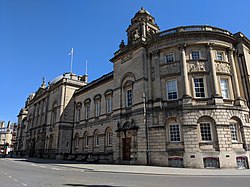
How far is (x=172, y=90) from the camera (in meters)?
21.9

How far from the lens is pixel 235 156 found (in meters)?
18.4

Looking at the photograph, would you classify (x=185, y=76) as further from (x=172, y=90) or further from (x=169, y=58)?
(x=169, y=58)

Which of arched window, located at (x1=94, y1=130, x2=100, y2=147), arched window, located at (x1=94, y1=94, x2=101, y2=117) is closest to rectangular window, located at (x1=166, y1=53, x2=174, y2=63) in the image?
arched window, located at (x1=94, y1=94, x2=101, y2=117)

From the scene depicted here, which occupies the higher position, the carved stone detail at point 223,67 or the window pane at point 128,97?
the carved stone detail at point 223,67

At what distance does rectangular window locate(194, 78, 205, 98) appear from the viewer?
2089 cm

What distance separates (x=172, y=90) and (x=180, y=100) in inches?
68.8

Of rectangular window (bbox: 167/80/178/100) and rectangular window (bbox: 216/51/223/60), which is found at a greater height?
rectangular window (bbox: 216/51/223/60)

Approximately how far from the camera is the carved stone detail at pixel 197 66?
2136cm

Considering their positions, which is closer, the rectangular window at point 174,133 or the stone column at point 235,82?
the rectangular window at point 174,133

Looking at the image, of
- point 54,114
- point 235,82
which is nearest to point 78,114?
point 54,114

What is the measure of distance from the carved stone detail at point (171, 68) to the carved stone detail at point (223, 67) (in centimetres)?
417

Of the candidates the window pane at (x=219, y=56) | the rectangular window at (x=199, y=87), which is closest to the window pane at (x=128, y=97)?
the rectangular window at (x=199, y=87)

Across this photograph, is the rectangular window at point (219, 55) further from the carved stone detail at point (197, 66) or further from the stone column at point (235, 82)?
the carved stone detail at point (197, 66)

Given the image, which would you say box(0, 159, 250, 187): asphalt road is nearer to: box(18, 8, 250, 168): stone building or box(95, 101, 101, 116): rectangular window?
box(18, 8, 250, 168): stone building
